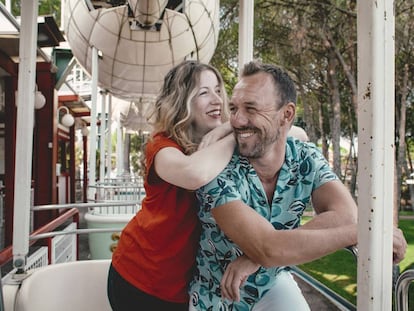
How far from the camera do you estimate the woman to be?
4.81 feet

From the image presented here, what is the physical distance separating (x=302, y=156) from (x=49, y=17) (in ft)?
15.5

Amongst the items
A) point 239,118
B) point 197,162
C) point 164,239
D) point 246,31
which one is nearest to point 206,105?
point 239,118

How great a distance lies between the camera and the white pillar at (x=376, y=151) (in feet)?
2.87

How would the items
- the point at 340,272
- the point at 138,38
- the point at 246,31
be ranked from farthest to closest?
the point at 340,272 < the point at 138,38 < the point at 246,31

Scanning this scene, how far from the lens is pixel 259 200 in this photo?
1.38m

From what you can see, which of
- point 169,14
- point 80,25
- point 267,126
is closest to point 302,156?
point 267,126

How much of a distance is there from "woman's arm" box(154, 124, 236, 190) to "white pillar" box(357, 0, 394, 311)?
1.67 feet

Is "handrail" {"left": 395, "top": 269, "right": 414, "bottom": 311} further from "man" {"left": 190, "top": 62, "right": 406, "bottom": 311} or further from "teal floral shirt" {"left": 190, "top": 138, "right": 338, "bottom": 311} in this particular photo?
"teal floral shirt" {"left": 190, "top": 138, "right": 338, "bottom": 311}

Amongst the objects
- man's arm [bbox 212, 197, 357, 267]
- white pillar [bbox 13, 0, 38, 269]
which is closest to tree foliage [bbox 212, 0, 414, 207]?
white pillar [bbox 13, 0, 38, 269]

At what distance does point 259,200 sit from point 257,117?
263 millimetres

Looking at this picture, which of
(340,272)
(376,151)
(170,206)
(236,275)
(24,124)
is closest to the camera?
(376,151)

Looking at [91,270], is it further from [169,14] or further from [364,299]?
[169,14]

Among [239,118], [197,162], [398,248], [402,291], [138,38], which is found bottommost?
[402,291]

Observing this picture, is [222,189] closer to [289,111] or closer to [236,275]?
[236,275]
